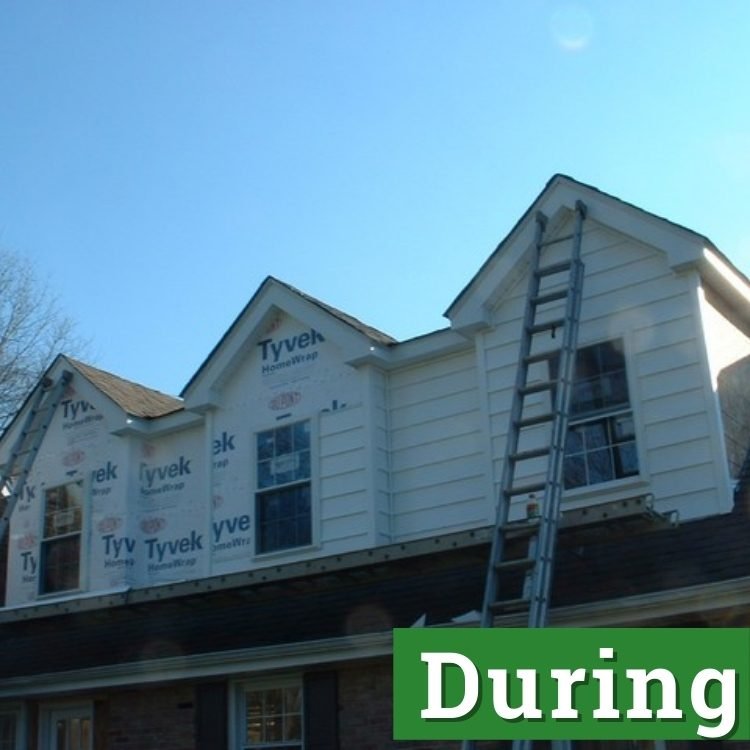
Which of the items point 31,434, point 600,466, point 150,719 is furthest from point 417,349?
point 31,434

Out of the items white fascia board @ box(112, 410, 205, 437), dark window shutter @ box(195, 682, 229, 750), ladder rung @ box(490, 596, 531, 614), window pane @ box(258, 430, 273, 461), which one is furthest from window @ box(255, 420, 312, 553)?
ladder rung @ box(490, 596, 531, 614)

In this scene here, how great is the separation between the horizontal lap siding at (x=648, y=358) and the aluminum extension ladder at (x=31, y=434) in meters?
6.26

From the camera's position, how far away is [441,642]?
32.6 feet

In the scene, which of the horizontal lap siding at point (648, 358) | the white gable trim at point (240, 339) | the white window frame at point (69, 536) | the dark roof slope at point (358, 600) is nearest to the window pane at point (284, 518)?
the dark roof slope at point (358, 600)

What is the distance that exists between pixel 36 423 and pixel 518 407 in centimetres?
771

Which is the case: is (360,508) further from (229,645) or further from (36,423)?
(36,423)

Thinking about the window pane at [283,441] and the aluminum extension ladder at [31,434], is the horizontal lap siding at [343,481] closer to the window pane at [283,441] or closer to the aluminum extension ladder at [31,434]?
the window pane at [283,441]

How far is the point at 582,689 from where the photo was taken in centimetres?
873

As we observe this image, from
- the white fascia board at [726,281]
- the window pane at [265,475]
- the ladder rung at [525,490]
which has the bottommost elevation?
the ladder rung at [525,490]

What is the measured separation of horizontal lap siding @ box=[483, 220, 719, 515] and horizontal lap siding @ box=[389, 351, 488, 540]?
361mm

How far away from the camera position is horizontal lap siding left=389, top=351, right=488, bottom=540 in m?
12.8

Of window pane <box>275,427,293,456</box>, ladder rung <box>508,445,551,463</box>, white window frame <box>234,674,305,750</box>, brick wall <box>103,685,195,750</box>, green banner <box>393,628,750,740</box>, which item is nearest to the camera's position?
green banner <box>393,628,750,740</box>

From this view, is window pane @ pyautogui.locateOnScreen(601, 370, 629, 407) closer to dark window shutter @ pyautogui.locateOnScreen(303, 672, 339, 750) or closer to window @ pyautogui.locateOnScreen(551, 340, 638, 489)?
window @ pyautogui.locateOnScreen(551, 340, 638, 489)

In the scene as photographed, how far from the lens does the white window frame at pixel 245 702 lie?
12648 mm
